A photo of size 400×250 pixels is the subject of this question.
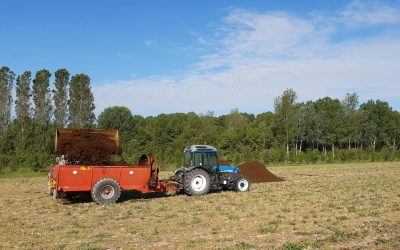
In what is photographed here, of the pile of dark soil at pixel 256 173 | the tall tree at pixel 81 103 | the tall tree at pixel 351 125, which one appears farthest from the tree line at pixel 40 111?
the tall tree at pixel 351 125

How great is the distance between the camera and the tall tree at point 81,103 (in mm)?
53969

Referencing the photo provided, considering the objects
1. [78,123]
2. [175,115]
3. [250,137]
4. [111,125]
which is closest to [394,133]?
[250,137]

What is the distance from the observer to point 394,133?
326ft

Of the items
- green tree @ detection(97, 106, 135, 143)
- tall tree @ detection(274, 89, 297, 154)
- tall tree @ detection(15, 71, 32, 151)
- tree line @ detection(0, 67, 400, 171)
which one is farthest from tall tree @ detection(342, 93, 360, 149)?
tall tree @ detection(15, 71, 32, 151)

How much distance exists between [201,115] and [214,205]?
330 feet

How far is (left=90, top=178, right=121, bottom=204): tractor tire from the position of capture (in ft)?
52.8

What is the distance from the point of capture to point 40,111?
50906 millimetres

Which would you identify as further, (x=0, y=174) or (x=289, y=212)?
(x=0, y=174)

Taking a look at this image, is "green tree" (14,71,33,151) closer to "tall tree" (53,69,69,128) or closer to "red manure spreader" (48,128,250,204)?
"tall tree" (53,69,69,128)

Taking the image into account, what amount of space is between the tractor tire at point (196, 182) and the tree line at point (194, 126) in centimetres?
1751

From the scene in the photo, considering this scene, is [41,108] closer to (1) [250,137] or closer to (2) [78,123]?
(2) [78,123]

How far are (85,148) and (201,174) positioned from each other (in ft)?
16.3

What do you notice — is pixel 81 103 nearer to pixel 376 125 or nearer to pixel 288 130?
pixel 288 130

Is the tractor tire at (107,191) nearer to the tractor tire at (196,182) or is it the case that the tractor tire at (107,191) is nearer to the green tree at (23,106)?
the tractor tire at (196,182)
